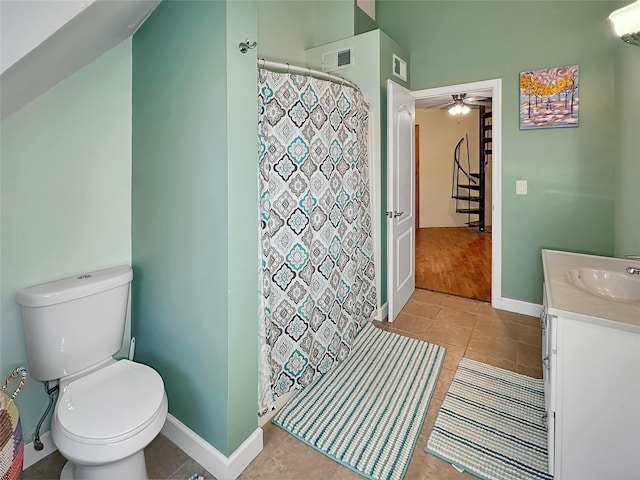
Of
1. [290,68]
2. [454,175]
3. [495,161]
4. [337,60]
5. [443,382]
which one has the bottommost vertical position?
[443,382]

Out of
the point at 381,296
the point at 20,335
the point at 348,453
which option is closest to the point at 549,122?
the point at 381,296

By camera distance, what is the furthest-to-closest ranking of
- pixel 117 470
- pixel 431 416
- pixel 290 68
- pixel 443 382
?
1. pixel 443 382
2. pixel 290 68
3. pixel 431 416
4. pixel 117 470

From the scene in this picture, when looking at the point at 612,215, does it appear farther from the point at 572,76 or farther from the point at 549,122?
the point at 572,76

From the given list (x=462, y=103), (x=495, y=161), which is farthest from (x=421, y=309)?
(x=462, y=103)

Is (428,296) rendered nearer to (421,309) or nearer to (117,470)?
(421,309)

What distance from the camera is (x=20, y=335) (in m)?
1.45

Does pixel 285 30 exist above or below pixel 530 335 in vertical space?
above

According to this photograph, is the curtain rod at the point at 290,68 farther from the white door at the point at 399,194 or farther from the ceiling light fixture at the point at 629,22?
the ceiling light fixture at the point at 629,22

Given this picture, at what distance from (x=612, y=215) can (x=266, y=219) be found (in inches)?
104

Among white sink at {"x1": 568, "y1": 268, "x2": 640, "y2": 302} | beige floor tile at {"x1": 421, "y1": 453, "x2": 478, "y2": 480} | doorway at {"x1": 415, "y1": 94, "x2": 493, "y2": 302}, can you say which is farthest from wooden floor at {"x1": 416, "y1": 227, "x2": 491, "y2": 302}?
beige floor tile at {"x1": 421, "y1": 453, "x2": 478, "y2": 480}

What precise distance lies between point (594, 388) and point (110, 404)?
5.78ft

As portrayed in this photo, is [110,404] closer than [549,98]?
Yes

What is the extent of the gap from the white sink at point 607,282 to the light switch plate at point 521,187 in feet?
4.35

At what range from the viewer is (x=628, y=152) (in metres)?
2.14
